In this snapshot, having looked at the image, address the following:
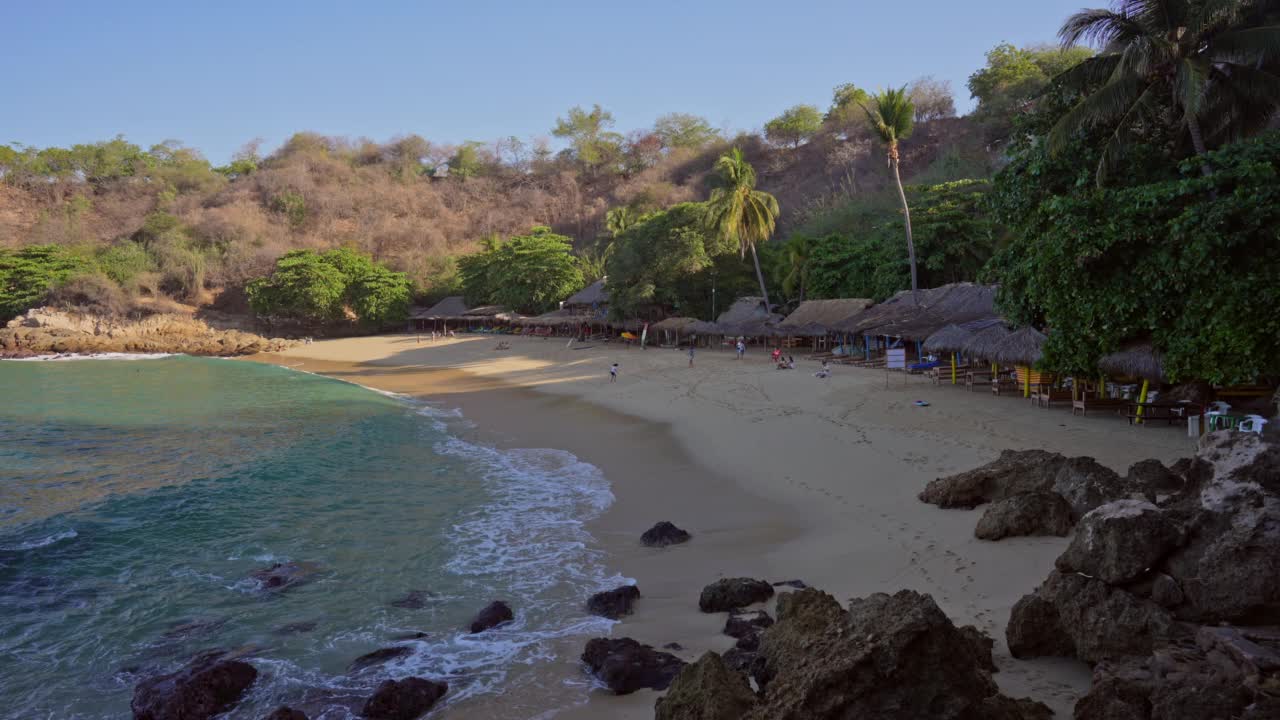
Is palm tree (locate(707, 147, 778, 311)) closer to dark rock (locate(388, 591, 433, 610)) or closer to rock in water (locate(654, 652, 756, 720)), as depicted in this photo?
dark rock (locate(388, 591, 433, 610))

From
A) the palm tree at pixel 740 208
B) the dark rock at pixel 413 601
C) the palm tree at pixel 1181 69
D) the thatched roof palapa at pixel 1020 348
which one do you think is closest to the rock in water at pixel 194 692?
the dark rock at pixel 413 601

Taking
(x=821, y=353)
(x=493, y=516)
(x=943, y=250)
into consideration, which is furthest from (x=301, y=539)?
(x=943, y=250)

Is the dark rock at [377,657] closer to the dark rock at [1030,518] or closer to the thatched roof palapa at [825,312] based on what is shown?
the dark rock at [1030,518]

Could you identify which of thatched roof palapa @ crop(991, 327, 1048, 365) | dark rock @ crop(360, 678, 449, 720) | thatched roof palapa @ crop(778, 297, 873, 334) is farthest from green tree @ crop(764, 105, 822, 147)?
dark rock @ crop(360, 678, 449, 720)

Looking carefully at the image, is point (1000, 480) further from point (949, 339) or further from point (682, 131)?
point (682, 131)

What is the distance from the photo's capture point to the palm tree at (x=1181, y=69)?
1040 cm

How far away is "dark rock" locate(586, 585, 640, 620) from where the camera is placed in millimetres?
6715

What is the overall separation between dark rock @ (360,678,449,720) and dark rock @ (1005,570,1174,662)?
396cm

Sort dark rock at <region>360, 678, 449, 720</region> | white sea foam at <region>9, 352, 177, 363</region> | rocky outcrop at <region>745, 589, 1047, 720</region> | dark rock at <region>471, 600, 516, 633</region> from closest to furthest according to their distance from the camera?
rocky outcrop at <region>745, 589, 1047, 720</region>
dark rock at <region>360, 678, 449, 720</region>
dark rock at <region>471, 600, 516, 633</region>
white sea foam at <region>9, 352, 177, 363</region>

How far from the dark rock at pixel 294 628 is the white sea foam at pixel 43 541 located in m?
5.19

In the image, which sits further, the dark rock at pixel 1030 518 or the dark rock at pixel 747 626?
the dark rock at pixel 1030 518

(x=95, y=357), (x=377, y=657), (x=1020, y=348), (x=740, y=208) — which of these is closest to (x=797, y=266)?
(x=740, y=208)

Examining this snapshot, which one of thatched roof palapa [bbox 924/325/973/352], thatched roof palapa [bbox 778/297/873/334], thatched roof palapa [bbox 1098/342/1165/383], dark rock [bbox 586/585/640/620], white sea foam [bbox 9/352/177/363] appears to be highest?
thatched roof palapa [bbox 778/297/873/334]

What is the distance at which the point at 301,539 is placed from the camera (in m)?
9.66
